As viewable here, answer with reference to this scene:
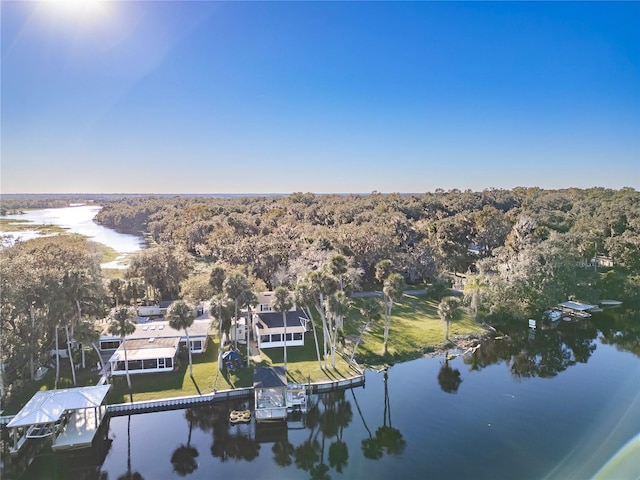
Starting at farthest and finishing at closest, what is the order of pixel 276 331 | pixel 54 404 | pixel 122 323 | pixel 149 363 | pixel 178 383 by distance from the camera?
pixel 276 331 < pixel 149 363 < pixel 178 383 < pixel 122 323 < pixel 54 404

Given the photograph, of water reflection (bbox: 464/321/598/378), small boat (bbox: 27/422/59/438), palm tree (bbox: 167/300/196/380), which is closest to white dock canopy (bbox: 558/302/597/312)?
water reflection (bbox: 464/321/598/378)

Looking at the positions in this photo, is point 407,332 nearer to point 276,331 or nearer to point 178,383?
point 276,331

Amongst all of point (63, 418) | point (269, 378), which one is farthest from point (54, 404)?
point (269, 378)

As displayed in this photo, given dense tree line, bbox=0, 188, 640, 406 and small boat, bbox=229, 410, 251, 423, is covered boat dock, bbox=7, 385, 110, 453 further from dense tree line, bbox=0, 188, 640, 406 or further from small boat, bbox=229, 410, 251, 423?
small boat, bbox=229, 410, 251, 423

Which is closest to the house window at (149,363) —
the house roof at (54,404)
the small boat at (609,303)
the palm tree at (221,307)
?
the house roof at (54,404)

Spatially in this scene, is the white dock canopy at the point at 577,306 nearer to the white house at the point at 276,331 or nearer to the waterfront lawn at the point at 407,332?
the waterfront lawn at the point at 407,332

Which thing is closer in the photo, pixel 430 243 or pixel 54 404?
pixel 54 404

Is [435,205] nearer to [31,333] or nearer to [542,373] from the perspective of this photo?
[542,373]
